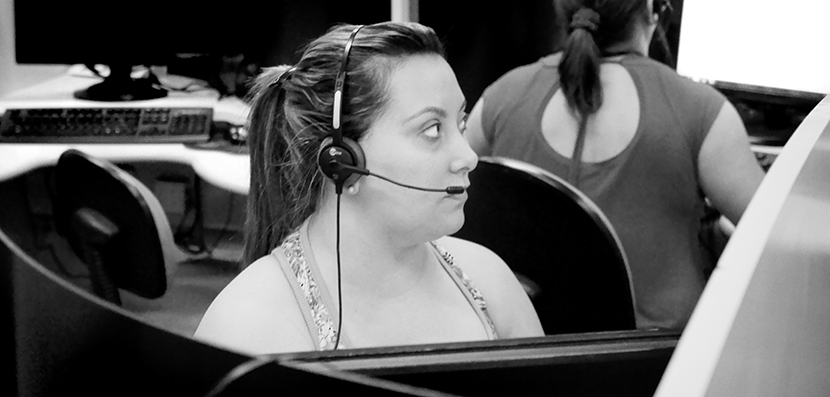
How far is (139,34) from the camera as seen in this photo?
2.62 metres

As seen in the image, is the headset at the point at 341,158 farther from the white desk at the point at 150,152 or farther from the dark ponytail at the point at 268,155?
the white desk at the point at 150,152

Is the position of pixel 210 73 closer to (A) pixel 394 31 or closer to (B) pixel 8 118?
(B) pixel 8 118

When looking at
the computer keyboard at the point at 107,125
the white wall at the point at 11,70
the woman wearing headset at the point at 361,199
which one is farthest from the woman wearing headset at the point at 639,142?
the white wall at the point at 11,70

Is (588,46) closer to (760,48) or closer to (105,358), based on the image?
(760,48)

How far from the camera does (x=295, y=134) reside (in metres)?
0.99

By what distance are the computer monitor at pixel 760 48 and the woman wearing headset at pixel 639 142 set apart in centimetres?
71

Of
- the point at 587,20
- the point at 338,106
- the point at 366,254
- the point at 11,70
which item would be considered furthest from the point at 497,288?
the point at 11,70

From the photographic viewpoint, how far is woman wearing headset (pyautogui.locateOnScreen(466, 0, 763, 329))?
156cm

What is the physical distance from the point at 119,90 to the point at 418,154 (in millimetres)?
1948

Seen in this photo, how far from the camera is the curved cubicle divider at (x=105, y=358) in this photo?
34 cm

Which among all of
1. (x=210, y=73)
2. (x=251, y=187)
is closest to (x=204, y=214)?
(x=210, y=73)

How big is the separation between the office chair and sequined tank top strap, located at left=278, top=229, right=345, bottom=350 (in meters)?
0.60

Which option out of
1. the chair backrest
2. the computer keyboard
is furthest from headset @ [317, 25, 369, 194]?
the computer keyboard

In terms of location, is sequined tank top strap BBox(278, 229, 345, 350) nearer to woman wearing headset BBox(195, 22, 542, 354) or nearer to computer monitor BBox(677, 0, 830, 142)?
woman wearing headset BBox(195, 22, 542, 354)
